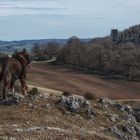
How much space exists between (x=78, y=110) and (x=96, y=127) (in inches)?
56.4

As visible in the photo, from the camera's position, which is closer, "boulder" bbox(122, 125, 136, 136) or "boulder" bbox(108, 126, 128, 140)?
"boulder" bbox(108, 126, 128, 140)

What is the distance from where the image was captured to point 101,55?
448ft

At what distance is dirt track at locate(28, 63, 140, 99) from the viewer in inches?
3521

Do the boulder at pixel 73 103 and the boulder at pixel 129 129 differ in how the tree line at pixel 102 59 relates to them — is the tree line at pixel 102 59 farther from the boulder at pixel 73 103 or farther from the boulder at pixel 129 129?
the boulder at pixel 129 129

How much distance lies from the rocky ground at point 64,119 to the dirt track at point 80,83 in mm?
61141

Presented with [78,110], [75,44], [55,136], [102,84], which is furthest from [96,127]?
[75,44]

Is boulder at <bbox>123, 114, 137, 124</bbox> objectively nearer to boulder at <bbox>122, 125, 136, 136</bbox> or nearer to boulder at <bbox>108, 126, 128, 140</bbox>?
boulder at <bbox>122, 125, 136, 136</bbox>

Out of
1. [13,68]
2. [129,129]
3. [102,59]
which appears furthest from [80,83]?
[129,129]

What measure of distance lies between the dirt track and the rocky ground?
6114cm

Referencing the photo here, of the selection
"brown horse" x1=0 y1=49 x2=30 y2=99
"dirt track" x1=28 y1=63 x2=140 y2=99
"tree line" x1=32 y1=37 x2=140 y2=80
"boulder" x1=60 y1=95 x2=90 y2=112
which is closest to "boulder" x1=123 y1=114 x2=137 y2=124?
"boulder" x1=60 y1=95 x2=90 y2=112

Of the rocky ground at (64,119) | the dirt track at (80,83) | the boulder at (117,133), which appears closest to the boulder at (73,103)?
the rocky ground at (64,119)

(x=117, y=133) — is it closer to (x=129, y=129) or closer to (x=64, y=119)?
(x=129, y=129)

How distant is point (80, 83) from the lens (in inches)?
4080

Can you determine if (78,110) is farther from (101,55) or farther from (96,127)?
(101,55)
